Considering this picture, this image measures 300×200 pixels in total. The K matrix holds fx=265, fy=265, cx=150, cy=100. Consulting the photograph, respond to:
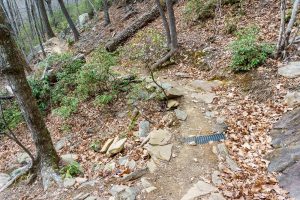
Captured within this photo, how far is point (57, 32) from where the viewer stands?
22094 mm

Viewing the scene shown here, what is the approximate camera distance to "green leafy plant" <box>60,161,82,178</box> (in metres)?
5.29

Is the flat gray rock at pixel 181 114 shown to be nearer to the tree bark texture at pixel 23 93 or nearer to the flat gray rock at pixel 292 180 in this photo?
the flat gray rock at pixel 292 180

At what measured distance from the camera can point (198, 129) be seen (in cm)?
555

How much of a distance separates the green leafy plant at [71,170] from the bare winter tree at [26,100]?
150mm

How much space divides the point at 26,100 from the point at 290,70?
563 centimetres

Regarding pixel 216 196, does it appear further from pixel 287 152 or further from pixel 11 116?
pixel 11 116

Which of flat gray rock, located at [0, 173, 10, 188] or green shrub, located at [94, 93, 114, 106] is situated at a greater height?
green shrub, located at [94, 93, 114, 106]

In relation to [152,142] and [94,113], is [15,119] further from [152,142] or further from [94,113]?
[152,142]

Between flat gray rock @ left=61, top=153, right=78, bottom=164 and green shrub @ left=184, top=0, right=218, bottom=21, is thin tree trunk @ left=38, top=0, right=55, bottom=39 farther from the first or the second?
flat gray rock @ left=61, top=153, right=78, bottom=164

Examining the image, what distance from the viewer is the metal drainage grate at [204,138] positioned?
5.16m

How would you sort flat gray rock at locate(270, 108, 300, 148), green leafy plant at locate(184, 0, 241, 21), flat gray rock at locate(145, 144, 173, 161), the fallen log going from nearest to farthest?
flat gray rock at locate(270, 108, 300, 148)
flat gray rock at locate(145, 144, 173, 161)
green leafy plant at locate(184, 0, 241, 21)
the fallen log

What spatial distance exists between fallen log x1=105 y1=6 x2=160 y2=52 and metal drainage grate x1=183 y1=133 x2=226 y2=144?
7.52 meters

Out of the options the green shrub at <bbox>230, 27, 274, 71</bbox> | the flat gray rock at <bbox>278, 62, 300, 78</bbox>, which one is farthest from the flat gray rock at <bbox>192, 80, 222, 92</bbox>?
the flat gray rock at <bbox>278, 62, 300, 78</bbox>

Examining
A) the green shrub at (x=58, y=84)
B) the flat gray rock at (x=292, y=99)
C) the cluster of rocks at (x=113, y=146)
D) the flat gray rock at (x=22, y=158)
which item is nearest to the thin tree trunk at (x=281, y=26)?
the flat gray rock at (x=292, y=99)
